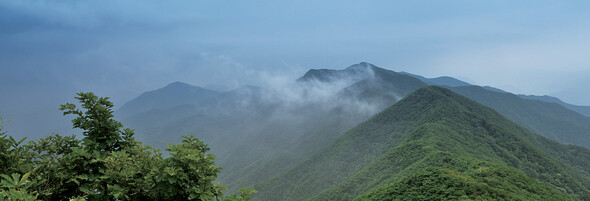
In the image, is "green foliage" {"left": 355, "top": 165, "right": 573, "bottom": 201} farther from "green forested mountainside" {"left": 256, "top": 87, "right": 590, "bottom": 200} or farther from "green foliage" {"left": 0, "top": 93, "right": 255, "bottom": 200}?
"green foliage" {"left": 0, "top": 93, "right": 255, "bottom": 200}

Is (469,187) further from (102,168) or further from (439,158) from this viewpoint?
(102,168)

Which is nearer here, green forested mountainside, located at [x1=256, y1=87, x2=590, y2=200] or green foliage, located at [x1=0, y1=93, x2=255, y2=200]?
green foliage, located at [x1=0, y1=93, x2=255, y2=200]

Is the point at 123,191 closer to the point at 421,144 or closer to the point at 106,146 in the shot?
the point at 106,146

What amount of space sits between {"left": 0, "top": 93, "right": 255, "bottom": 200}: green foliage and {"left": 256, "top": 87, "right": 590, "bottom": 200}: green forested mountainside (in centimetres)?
3527

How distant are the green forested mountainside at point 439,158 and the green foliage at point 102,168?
116ft

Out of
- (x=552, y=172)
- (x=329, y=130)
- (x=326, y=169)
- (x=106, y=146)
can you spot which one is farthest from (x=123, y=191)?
(x=329, y=130)

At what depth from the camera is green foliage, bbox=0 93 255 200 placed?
725 centimetres

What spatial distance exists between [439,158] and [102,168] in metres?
59.7

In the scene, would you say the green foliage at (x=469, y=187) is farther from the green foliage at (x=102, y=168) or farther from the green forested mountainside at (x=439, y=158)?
the green foliage at (x=102, y=168)

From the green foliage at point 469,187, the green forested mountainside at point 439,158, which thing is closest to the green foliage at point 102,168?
the green foliage at point 469,187

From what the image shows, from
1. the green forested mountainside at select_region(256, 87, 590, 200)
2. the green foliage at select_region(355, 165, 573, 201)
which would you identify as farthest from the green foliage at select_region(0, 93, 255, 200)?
the green forested mountainside at select_region(256, 87, 590, 200)

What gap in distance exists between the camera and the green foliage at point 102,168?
23.8ft

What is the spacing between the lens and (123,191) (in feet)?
24.5

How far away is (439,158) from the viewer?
55469 mm
